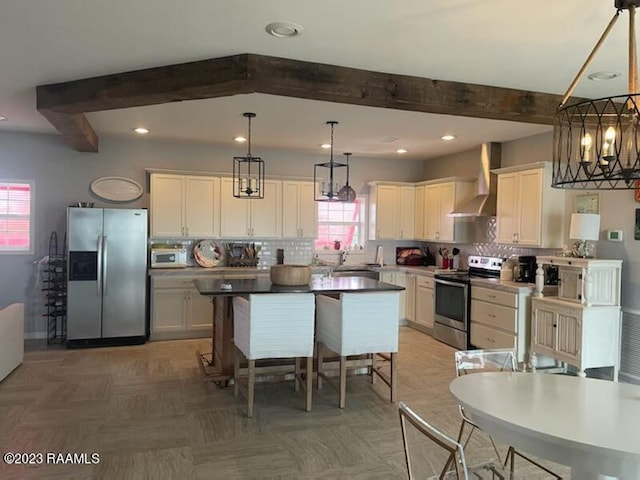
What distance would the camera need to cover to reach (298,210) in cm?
697

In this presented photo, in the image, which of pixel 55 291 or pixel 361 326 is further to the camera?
pixel 55 291

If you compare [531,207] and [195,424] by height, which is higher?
[531,207]

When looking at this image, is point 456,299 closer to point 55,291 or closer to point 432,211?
point 432,211

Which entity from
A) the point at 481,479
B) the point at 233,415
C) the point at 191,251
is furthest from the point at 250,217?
the point at 481,479

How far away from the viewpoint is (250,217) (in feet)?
22.1

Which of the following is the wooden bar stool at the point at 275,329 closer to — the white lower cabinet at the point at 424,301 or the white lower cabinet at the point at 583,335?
the white lower cabinet at the point at 583,335

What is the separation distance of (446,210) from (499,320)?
82.0 inches

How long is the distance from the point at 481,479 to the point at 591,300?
7.86 ft

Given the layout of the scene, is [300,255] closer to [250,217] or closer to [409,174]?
[250,217]

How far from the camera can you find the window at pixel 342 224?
24.9 ft

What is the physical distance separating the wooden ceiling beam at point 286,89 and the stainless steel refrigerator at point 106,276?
187cm

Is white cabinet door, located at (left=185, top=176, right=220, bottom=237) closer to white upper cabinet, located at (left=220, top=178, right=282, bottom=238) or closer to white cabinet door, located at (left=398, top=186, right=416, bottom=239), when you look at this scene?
white upper cabinet, located at (left=220, top=178, right=282, bottom=238)

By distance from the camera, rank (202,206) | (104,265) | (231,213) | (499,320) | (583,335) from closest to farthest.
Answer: (583,335) < (499,320) < (104,265) < (202,206) < (231,213)

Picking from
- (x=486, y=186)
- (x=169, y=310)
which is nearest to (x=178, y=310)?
(x=169, y=310)
